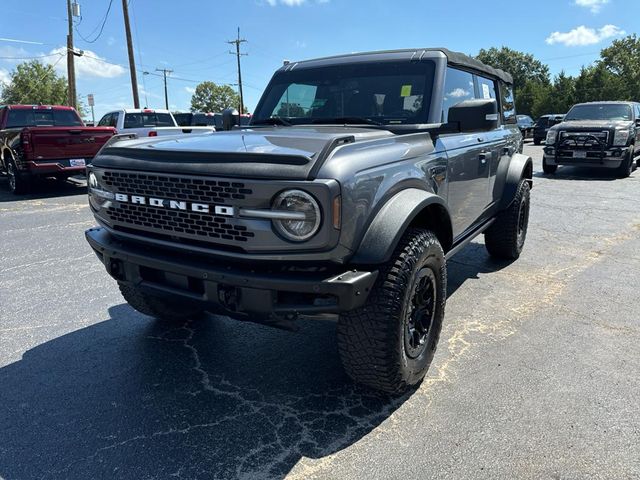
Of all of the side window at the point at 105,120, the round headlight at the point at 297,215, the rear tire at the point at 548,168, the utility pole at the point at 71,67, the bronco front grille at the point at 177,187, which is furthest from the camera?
the utility pole at the point at 71,67

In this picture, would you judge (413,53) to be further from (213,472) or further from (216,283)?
(213,472)

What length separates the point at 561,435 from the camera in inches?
93.3

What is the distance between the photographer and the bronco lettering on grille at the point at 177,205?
223cm

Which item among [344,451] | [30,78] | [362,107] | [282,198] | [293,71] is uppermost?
[30,78]

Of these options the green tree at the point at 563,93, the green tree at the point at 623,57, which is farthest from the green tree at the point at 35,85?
the green tree at the point at 623,57

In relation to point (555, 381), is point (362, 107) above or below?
above

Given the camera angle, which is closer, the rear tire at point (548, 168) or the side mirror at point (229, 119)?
the side mirror at point (229, 119)

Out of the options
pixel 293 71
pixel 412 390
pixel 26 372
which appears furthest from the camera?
pixel 293 71

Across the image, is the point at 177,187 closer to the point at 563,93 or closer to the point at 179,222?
the point at 179,222

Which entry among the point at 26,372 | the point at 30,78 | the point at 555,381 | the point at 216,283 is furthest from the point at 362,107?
the point at 30,78

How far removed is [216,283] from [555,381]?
204cm

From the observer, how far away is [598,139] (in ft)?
37.4

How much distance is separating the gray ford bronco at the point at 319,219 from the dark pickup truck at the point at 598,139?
382 inches

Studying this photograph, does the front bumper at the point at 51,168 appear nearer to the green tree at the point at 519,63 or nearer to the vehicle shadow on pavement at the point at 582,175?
the vehicle shadow on pavement at the point at 582,175
